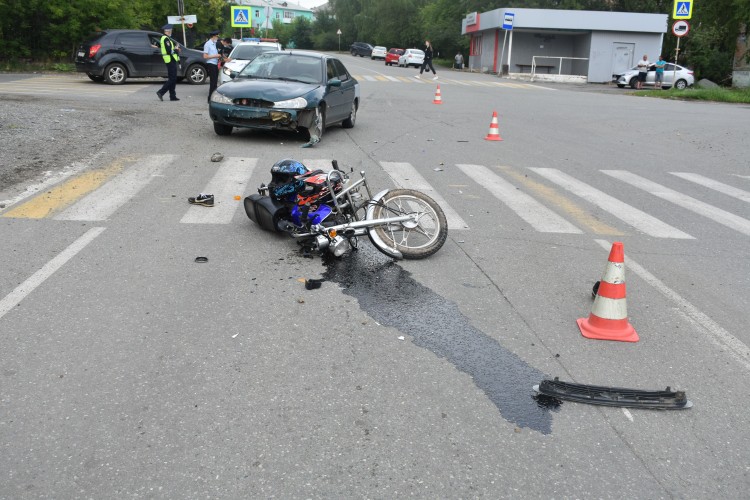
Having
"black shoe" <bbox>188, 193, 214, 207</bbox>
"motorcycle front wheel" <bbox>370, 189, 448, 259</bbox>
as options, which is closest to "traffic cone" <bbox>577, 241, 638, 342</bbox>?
"motorcycle front wheel" <bbox>370, 189, 448, 259</bbox>

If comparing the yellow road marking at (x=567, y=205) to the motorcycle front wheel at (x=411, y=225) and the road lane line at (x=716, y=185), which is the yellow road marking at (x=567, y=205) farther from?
the road lane line at (x=716, y=185)

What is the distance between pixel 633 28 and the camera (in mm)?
47375

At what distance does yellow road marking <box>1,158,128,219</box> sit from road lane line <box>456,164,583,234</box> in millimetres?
5409

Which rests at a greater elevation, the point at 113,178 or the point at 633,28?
the point at 633,28

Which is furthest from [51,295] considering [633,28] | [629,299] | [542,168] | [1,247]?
[633,28]

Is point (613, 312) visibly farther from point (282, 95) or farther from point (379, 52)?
point (379, 52)

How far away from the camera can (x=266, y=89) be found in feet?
42.9

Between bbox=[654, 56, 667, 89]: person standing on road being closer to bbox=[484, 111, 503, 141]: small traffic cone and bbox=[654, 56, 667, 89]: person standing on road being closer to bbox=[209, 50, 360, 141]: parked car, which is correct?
bbox=[484, 111, 503, 141]: small traffic cone

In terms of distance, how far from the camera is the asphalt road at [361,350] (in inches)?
132

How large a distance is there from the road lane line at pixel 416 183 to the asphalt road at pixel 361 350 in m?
0.09

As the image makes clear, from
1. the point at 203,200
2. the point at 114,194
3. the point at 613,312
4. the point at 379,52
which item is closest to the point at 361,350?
the point at 613,312

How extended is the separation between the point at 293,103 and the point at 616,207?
20.7ft

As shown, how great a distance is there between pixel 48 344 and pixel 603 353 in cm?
367

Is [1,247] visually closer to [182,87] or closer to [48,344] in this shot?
[48,344]
